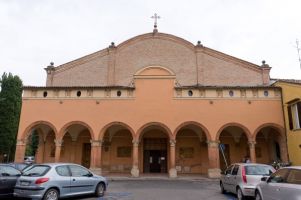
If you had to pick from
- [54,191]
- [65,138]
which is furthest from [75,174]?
[65,138]

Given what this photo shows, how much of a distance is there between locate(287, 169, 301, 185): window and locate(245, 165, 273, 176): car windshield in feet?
10.2

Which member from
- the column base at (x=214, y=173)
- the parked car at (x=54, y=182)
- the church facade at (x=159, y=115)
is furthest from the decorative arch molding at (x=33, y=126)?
the column base at (x=214, y=173)

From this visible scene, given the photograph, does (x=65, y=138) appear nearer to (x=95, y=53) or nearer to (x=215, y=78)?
(x=95, y=53)

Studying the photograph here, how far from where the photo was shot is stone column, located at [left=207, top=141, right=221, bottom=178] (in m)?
18.2

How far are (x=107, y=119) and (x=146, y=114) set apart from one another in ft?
9.54

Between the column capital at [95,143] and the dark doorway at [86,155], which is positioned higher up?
the column capital at [95,143]

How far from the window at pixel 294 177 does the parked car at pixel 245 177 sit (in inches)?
110

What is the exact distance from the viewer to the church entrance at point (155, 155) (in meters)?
21.8

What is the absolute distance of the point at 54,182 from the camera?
→ 8.73 m

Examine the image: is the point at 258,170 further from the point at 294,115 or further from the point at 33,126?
the point at 33,126

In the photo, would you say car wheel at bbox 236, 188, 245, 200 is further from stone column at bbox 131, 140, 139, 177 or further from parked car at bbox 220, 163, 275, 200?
stone column at bbox 131, 140, 139, 177

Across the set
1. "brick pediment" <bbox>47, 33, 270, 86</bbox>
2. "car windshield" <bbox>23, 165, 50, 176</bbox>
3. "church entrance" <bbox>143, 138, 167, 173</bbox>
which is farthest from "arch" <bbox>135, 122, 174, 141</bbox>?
"car windshield" <bbox>23, 165, 50, 176</bbox>

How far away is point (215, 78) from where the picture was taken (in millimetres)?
23250

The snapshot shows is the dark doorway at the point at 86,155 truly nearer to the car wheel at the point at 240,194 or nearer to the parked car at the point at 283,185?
the car wheel at the point at 240,194
